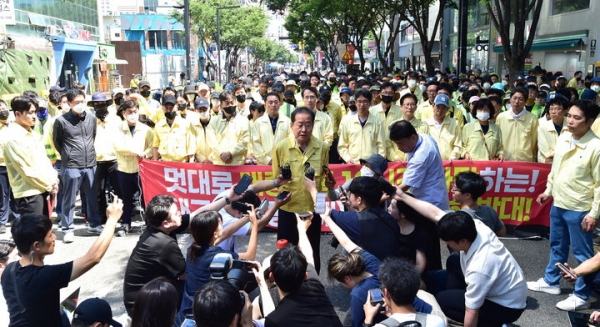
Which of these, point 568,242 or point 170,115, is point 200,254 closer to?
point 568,242

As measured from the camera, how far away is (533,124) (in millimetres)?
7102

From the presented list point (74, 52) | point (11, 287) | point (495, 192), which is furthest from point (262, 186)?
point (74, 52)

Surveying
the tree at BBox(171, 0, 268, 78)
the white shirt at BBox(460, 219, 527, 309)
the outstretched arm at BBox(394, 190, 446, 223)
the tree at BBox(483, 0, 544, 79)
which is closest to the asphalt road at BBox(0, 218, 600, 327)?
the white shirt at BBox(460, 219, 527, 309)

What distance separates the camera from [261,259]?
6473 mm

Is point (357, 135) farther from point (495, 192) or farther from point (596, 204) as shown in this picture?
point (596, 204)

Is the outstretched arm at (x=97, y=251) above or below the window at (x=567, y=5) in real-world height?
below

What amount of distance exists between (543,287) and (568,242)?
506 mm

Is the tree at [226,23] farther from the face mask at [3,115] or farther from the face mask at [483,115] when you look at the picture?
the face mask at [483,115]

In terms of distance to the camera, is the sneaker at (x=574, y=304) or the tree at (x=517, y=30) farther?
the tree at (x=517, y=30)

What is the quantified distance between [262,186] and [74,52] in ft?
104

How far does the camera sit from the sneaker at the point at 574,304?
496 cm

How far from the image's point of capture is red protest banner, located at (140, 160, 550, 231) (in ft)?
22.7

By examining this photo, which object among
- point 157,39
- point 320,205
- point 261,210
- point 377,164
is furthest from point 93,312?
point 157,39

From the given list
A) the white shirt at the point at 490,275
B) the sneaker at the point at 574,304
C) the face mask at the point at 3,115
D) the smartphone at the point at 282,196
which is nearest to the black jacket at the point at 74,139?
the face mask at the point at 3,115
